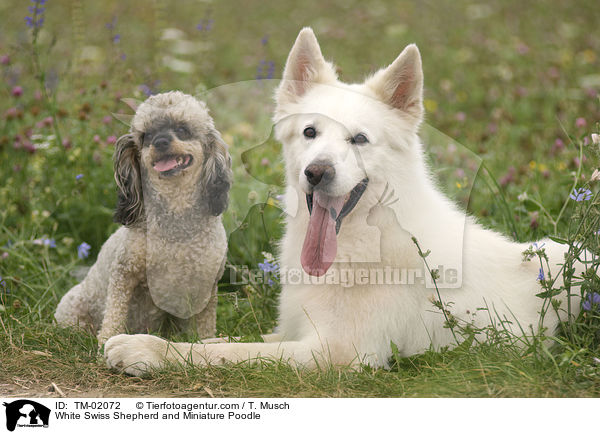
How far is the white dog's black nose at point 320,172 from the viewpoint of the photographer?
3.15m

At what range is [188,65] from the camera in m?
5.82

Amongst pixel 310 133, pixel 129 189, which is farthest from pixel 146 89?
pixel 310 133

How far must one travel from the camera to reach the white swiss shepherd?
3.36m

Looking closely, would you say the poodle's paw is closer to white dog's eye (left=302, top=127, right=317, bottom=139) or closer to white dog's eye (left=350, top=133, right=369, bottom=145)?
white dog's eye (left=302, top=127, right=317, bottom=139)

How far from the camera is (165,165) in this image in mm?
3381

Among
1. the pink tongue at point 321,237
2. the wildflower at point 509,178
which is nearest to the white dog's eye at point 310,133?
the pink tongue at point 321,237

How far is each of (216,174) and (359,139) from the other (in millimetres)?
810

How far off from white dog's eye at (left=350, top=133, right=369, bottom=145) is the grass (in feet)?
2.35
